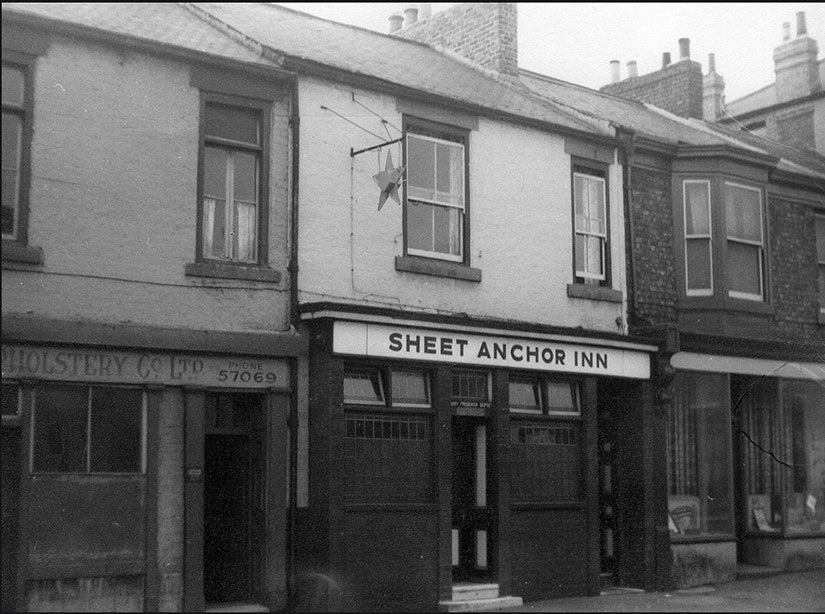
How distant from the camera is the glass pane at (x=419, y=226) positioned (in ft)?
48.8

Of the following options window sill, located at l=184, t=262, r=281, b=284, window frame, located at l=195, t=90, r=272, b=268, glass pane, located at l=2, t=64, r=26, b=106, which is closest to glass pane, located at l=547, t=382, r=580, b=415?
window sill, located at l=184, t=262, r=281, b=284

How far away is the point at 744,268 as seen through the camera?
18.4m

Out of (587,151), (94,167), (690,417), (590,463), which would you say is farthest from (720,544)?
(94,167)

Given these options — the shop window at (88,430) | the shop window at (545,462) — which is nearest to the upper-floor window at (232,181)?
the shop window at (88,430)

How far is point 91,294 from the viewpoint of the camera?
12.1 m

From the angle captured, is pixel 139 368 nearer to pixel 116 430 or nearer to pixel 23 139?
pixel 116 430

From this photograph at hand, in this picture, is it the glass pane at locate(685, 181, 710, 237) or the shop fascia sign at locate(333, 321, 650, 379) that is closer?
the shop fascia sign at locate(333, 321, 650, 379)

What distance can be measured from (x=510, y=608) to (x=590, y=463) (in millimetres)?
2521

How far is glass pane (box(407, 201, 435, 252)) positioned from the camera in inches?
586

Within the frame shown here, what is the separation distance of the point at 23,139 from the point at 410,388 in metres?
5.40

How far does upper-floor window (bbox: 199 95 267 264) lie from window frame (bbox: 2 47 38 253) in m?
1.97

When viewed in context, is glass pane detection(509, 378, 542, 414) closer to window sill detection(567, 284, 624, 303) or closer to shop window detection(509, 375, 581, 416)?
shop window detection(509, 375, 581, 416)

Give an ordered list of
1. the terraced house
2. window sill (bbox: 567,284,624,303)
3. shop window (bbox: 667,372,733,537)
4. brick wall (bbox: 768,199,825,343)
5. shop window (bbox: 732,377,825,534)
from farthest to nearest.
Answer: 1. brick wall (bbox: 768,199,825,343)
2. shop window (bbox: 732,377,825,534)
3. shop window (bbox: 667,372,733,537)
4. window sill (bbox: 567,284,624,303)
5. the terraced house

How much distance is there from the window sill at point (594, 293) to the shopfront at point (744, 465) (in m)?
1.45
